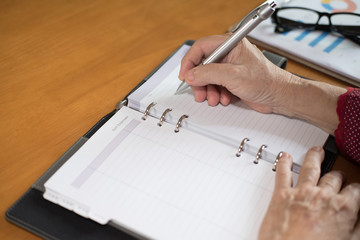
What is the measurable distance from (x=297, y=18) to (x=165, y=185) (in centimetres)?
78

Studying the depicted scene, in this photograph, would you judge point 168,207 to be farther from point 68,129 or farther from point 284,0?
point 284,0

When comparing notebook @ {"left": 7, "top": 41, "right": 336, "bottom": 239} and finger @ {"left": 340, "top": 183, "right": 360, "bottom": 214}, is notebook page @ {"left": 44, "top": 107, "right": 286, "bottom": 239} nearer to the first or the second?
notebook @ {"left": 7, "top": 41, "right": 336, "bottom": 239}

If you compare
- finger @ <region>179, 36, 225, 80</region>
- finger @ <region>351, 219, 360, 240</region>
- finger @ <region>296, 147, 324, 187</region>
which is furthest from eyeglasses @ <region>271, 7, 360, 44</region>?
finger @ <region>351, 219, 360, 240</region>

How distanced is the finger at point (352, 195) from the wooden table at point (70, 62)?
8 cm

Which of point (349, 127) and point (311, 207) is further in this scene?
point (349, 127)

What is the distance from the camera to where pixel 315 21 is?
126 cm

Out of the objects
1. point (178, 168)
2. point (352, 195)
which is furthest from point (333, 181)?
point (178, 168)

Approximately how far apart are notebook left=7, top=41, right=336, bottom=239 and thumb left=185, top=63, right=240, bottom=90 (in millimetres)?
48

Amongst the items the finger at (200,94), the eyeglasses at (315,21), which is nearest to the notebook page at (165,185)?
the finger at (200,94)

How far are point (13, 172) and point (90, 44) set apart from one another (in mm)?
478

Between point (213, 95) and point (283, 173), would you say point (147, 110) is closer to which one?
point (213, 95)

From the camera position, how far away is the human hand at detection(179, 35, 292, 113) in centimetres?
91

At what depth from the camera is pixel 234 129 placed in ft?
2.84

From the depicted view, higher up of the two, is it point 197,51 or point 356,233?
point 197,51
